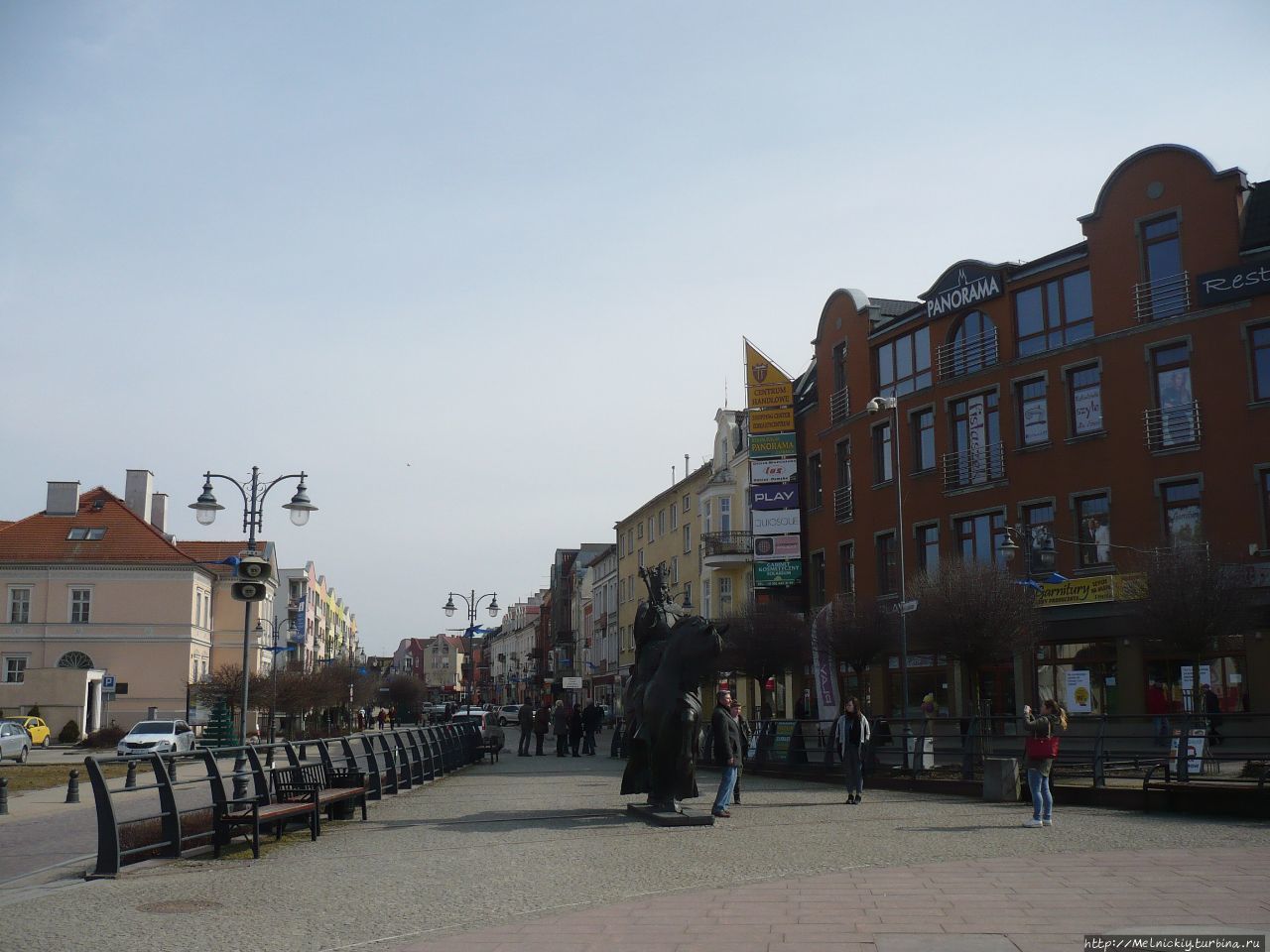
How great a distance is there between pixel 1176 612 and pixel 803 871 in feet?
52.2

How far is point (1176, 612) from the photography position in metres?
24.0

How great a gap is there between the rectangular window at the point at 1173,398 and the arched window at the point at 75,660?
47.3 metres

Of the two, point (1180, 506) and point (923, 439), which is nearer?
point (1180, 506)

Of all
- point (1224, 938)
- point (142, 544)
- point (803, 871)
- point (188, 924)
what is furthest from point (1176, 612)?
point (142, 544)

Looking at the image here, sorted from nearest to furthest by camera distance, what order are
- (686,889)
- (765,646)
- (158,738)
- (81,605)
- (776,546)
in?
(686,889), (158,738), (765,646), (776,546), (81,605)

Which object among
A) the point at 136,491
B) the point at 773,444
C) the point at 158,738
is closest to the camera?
the point at 158,738

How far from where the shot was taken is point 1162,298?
3103 centimetres

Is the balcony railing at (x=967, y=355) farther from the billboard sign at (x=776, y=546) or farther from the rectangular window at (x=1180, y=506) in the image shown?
the billboard sign at (x=776, y=546)

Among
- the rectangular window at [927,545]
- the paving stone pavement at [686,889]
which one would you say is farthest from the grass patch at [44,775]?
the rectangular window at [927,545]

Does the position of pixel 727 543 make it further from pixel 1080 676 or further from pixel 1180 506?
pixel 1180 506

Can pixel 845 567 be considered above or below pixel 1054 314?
below

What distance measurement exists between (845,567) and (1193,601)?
66.1 ft

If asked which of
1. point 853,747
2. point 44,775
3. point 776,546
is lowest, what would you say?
point 44,775

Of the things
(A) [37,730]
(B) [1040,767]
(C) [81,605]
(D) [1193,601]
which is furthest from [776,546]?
(C) [81,605]
